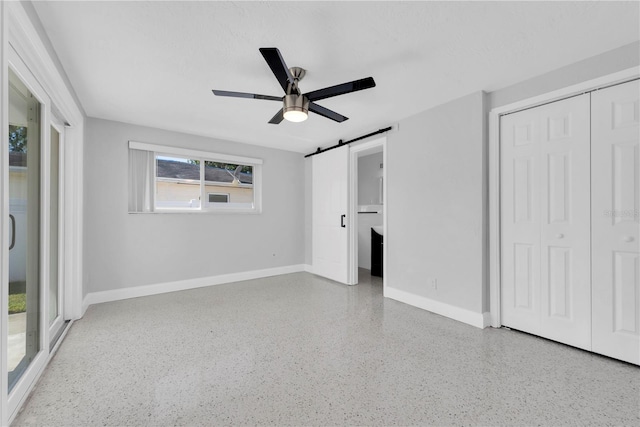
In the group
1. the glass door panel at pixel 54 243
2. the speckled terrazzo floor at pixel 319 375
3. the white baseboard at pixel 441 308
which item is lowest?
the speckled terrazzo floor at pixel 319 375

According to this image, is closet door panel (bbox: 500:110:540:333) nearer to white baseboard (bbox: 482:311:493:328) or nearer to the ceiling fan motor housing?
white baseboard (bbox: 482:311:493:328)

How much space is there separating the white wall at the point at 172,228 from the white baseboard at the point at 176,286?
2.5 inches

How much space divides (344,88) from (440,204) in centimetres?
173

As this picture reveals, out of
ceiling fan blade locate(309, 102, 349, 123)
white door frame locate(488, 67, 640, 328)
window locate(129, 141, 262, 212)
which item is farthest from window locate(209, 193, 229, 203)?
white door frame locate(488, 67, 640, 328)

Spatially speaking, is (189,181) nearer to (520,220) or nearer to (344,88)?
(344,88)

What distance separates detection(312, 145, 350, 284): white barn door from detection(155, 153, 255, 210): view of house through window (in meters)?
1.18

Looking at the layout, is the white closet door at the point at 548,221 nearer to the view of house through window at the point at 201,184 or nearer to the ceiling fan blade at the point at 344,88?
the ceiling fan blade at the point at 344,88

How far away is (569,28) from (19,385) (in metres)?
3.98

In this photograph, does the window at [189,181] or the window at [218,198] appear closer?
the window at [189,181]

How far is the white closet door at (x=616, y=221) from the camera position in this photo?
78.4 inches

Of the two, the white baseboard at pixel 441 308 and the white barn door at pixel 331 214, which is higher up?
the white barn door at pixel 331 214

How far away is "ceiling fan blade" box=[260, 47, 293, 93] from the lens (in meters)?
1.66

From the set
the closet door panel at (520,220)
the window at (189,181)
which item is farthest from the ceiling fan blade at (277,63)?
the window at (189,181)

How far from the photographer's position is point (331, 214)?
4.65m
